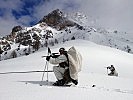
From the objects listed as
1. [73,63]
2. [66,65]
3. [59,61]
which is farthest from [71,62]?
[59,61]

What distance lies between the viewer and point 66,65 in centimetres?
1198

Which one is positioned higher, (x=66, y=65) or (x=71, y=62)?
(x=71, y=62)

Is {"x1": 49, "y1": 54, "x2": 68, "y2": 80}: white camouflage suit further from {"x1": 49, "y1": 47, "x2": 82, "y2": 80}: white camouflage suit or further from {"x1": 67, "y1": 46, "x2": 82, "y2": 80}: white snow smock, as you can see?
{"x1": 67, "y1": 46, "x2": 82, "y2": 80}: white snow smock

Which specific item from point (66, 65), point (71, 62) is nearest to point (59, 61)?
point (66, 65)

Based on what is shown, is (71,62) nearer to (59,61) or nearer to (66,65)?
(66,65)

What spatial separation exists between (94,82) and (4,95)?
21.1ft

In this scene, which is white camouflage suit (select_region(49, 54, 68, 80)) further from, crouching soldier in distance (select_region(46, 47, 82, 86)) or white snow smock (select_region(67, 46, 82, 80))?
white snow smock (select_region(67, 46, 82, 80))

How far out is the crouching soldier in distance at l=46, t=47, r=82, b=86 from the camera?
11820 millimetres

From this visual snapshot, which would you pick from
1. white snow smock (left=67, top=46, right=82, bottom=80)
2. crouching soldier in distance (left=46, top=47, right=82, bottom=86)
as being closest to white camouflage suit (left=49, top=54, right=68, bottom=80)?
crouching soldier in distance (left=46, top=47, right=82, bottom=86)

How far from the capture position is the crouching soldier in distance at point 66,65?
1182cm

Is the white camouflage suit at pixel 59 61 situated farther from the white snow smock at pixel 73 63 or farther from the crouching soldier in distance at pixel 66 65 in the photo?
the white snow smock at pixel 73 63

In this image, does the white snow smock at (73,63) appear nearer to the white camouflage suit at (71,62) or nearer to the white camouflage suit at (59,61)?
the white camouflage suit at (71,62)

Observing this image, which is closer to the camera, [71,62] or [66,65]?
[71,62]

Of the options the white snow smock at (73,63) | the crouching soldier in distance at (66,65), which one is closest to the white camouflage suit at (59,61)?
the crouching soldier in distance at (66,65)
